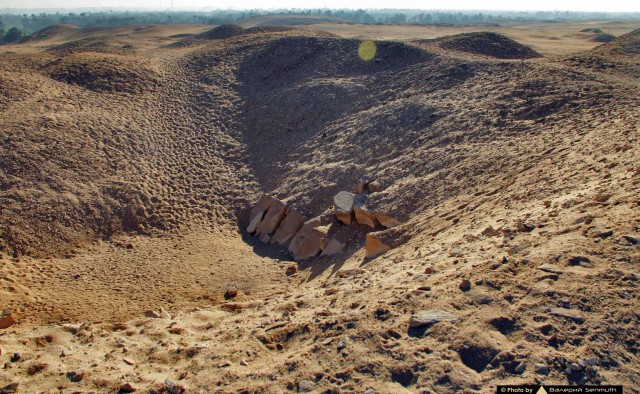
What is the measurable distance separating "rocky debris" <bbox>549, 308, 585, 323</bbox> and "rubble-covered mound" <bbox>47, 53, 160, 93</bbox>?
41.6 feet

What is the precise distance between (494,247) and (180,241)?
19.7ft

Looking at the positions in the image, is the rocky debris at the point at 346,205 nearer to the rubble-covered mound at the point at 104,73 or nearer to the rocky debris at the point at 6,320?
the rocky debris at the point at 6,320

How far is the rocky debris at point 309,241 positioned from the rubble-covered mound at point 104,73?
7.86 m

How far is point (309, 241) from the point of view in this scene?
822 centimetres

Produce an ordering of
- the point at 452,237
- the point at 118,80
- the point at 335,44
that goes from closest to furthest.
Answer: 1. the point at 452,237
2. the point at 118,80
3. the point at 335,44

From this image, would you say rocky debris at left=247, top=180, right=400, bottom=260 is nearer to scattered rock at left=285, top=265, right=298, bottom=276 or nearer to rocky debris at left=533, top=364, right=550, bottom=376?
scattered rock at left=285, top=265, right=298, bottom=276

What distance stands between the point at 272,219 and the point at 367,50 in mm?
7934

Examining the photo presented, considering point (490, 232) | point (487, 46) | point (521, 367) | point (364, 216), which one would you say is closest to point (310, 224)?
point (364, 216)

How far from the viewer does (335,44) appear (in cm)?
1576

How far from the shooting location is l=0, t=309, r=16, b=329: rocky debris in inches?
231

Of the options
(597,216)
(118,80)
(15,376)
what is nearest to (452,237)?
(597,216)

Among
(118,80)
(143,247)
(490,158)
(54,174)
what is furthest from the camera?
(118,80)

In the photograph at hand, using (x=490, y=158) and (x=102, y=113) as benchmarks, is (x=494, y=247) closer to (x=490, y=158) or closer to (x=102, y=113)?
(x=490, y=158)

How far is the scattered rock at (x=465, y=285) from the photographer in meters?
4.08
